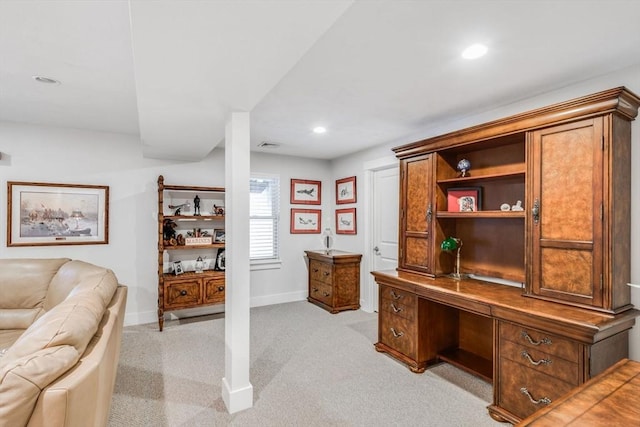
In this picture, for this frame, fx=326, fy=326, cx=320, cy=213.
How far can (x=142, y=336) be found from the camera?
12.1ft

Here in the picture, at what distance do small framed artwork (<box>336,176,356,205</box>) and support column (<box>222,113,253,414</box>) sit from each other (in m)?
2.85

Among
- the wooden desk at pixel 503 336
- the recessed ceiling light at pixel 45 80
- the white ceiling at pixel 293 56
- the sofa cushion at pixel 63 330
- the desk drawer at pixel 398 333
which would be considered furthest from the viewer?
the desk drawer at pixel 398 333

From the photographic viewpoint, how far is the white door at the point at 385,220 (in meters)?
4.41

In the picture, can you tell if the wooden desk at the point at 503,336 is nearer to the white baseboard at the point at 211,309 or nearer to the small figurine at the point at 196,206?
the white baseboard at the point at 211,309

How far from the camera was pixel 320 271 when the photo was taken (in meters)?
5.00

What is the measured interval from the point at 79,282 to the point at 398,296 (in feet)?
8.81

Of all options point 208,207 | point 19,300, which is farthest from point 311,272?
point 19,300

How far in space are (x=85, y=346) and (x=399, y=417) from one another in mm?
1947

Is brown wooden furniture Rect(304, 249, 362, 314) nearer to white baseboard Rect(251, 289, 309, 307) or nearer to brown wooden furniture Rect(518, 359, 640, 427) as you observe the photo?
white baseboard Rect(251, 289, 309, 307)

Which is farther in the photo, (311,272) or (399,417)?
(311,272)

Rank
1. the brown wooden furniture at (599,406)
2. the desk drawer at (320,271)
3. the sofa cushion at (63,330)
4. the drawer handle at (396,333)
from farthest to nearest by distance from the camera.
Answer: the desk drawer at (320,271) → the drawer handle at (396,333) → the sofa cushion at (63,330) → the brown wooden furniture at (599,406)

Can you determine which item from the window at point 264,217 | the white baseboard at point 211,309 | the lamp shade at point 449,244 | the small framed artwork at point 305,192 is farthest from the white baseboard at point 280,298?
the lamp shade at point 449,244

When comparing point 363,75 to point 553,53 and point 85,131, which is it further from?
point 85,131

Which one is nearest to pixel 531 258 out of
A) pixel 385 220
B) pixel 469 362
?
pixel 469 362
